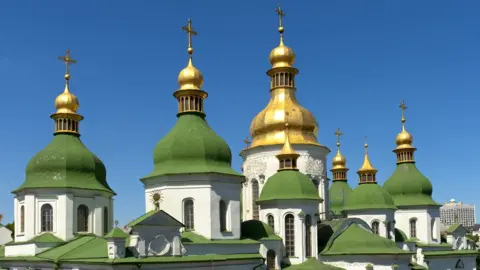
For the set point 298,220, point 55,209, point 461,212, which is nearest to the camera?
point 55,209

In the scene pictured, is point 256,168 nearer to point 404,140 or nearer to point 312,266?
point 312,266

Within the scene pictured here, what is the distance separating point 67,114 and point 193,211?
1011 centimetres

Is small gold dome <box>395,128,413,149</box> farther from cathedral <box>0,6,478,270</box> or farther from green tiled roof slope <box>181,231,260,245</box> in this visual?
green tiled roof slope <box>181,231,260,245</box>

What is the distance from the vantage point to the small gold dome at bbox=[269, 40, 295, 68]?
4003 cm

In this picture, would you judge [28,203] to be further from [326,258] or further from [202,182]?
[326,258]

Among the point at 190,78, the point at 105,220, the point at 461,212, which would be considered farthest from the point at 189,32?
the point at 461,212

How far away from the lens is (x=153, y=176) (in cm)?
2950

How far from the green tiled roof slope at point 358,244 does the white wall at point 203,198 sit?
Answer: 21.3 ft

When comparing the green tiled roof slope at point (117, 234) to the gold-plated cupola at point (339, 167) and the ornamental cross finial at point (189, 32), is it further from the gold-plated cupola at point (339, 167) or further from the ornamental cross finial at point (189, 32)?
the gold-plated cupola at point (339, 167)

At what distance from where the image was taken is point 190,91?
3175 cm

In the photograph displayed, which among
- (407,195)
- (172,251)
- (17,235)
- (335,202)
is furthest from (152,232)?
(407,195)

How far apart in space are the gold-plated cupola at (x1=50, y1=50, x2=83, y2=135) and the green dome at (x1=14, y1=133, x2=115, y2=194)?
68 centimetres

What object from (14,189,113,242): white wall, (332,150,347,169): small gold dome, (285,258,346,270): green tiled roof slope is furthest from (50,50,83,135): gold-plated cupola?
(332,150,347,169): small gold dome

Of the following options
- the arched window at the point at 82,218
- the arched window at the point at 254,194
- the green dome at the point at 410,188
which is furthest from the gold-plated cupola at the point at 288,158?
the green dome at the point at 410,188
